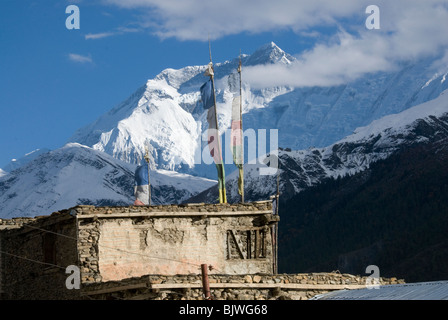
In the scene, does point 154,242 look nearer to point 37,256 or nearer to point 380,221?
point 37,256

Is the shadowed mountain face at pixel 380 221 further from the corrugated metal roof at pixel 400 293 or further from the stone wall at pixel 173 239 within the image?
the corrugated metal roof at pixel 400 293

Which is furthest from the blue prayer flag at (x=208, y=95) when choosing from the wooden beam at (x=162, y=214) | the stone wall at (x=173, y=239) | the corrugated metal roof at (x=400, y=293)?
the corrugated metal roof at (x=400, y=293)

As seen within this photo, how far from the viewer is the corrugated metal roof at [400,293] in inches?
1209

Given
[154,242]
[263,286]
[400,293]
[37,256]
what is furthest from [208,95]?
[400,293]

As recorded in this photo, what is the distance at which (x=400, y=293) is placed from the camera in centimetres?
3269

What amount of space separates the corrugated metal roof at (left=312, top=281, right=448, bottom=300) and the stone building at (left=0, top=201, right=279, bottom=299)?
734 cm

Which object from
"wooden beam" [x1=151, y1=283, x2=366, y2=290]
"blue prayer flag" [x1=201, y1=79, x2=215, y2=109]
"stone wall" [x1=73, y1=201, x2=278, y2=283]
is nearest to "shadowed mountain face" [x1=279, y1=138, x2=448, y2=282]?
"blue prayer flag" [x1=201, y1=79, x2=215, y2=109]

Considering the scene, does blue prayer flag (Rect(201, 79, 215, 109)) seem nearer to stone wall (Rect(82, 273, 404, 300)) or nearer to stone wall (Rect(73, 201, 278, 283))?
stone wall (Rect(73, 201, 278, 283))

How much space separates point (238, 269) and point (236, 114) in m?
10.3

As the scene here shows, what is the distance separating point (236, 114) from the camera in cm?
→ 5184

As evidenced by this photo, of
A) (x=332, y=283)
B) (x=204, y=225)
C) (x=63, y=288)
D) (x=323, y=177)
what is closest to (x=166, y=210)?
(x=204, y=225)

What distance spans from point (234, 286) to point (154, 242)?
751 centimetres

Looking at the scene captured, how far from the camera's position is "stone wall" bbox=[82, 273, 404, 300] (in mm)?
36031
